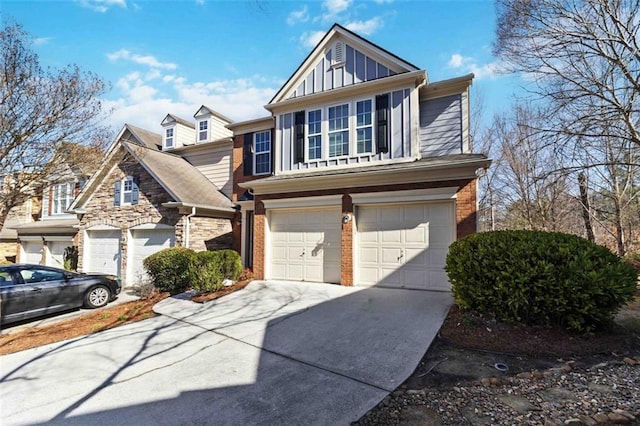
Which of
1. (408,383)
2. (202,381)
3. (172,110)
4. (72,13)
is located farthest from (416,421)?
(172,110)

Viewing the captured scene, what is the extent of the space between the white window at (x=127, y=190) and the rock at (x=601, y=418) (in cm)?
1535

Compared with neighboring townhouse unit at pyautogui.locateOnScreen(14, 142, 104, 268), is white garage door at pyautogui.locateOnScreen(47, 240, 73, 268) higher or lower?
lower

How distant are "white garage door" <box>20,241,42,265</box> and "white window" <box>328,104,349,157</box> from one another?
18.7 meters

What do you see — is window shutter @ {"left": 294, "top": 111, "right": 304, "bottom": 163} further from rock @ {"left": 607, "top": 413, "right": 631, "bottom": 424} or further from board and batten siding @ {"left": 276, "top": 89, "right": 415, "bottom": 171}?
rock @ {"left": 607, "top": 413, "right": 631, "bottom": 424}

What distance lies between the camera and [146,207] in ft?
41.6

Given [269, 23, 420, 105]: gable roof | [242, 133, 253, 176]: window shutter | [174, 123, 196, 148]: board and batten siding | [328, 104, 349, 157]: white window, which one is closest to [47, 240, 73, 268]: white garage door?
[174, 123, 196, 148]: board and batten siding

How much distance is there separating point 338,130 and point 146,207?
8.59m

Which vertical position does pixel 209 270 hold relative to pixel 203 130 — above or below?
below

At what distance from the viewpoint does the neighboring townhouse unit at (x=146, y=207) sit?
12143mm

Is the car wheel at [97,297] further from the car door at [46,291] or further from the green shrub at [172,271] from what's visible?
the green shrub at [172,271]

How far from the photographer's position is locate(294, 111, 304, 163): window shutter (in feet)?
37.0

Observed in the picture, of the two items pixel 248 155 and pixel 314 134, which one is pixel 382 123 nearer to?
pixel 314 134

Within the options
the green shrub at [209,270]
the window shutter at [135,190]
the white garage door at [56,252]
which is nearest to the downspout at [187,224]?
the green shrub at [209,270]

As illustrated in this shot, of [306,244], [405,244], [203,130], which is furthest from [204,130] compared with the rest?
[405,244]
